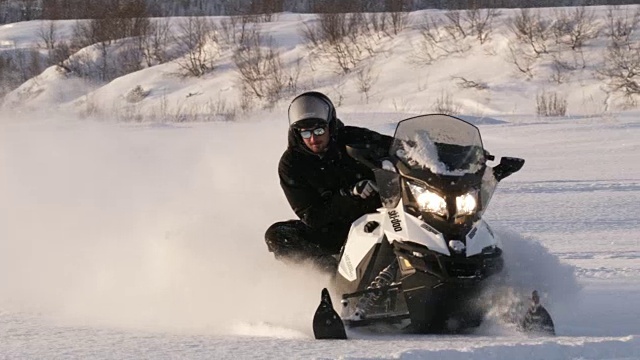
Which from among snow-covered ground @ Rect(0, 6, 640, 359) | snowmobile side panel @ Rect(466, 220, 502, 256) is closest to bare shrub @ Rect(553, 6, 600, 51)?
snow-covered ground @ Rect(0, 6, 640, 359)

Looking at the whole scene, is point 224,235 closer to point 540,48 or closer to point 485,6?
point 540,48

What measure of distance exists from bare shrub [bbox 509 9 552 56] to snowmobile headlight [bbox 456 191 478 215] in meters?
27.4

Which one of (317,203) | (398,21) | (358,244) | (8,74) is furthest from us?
(8,74)

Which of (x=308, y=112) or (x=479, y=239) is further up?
(x=308, y=112)

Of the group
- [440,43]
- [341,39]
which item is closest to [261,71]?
[341,39]

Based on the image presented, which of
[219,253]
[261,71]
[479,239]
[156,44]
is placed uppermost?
[479,239]

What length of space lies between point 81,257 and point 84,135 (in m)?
8.18

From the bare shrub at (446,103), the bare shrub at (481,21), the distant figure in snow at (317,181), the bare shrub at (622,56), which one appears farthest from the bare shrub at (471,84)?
the distant figure in snow at (317,181)

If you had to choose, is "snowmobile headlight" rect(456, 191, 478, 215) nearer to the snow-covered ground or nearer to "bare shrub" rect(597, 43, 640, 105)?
the snow-covered ground

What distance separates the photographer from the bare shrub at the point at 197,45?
36.5 metres

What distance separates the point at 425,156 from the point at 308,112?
1.00 meters

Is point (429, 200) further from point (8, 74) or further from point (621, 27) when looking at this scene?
point (8, 74)

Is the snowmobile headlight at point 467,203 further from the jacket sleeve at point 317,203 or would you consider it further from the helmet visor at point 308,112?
the helmet visor at point 308,112

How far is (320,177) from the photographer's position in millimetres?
5668
